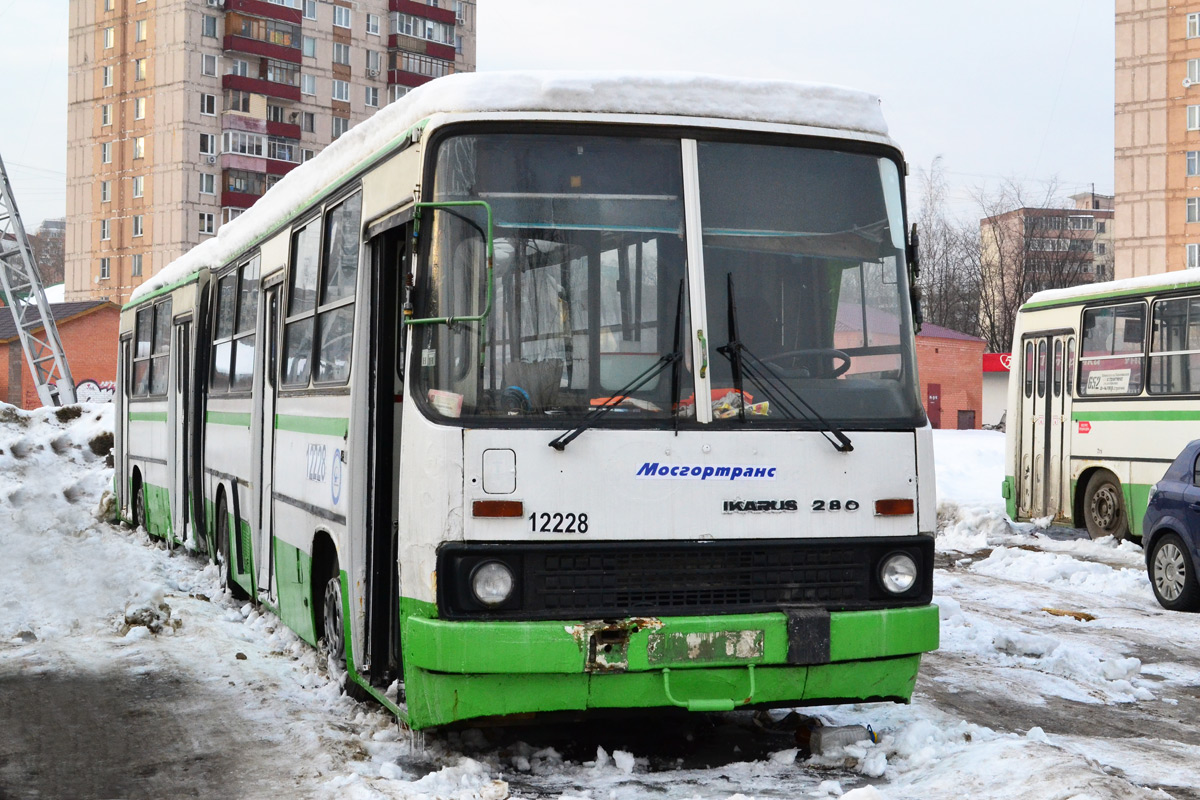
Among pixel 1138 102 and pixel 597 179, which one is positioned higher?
pixel 1138 102

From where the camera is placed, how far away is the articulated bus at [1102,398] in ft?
53.2

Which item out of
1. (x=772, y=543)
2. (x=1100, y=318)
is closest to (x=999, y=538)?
(x=1100, y=318)

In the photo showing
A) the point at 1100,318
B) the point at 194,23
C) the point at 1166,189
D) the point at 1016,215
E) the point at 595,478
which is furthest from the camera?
the point at 1016,215

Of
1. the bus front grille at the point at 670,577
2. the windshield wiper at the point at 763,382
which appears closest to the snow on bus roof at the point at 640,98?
the windshield wiper at the point at 763,382

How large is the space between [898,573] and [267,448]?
4869 millimetres

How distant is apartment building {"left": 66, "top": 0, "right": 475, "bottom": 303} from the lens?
73.6m

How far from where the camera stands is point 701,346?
20.4 feet

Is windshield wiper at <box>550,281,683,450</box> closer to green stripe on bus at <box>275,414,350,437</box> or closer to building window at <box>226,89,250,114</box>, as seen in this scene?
green stripe on bus at <box>275,414,350,437</box>

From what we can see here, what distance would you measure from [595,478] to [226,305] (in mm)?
6943

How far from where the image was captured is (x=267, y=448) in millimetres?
9719

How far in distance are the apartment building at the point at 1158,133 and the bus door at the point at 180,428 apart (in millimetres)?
59172

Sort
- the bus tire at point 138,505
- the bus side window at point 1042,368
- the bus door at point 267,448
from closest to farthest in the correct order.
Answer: the bus door at point 267,448
the bus tire at point 138,505
the bus side window at point 1042,368

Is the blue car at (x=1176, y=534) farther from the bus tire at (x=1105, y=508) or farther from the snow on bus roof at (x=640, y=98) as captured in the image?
the snow on bus roof at (x=640, y=98)

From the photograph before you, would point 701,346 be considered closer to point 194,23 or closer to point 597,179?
point 597,179
